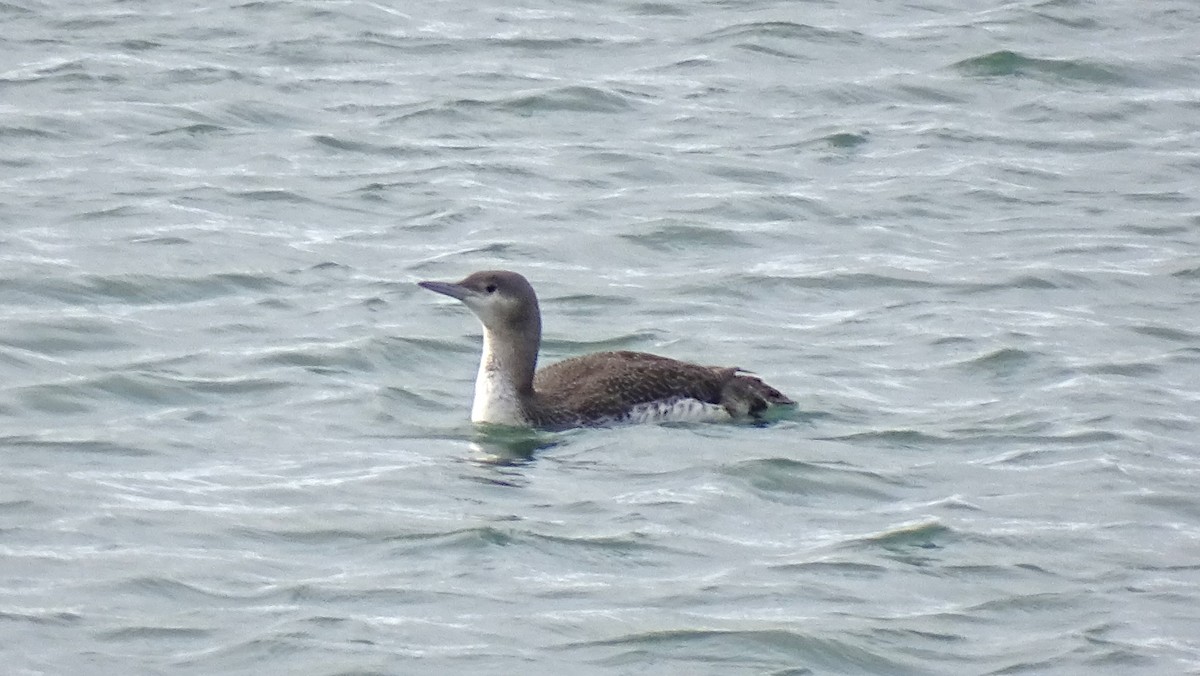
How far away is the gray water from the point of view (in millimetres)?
8227

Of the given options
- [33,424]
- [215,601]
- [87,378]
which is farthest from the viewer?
[87,378]

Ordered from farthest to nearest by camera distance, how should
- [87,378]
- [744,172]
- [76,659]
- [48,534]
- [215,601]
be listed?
1. [744,172]
2. [87,378]
3. [48,534]
4. [215,601]
5. [76,659]

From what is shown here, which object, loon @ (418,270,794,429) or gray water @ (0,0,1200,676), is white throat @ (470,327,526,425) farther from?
gray water @ (0,0,1200,676)

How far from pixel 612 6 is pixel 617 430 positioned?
366 inches

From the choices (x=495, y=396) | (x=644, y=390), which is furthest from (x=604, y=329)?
A: (x=495, y=396)

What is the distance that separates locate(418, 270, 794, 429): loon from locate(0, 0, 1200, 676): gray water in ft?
0.52

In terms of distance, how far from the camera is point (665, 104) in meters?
16.9

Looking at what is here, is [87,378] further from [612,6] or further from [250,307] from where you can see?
[612,6]

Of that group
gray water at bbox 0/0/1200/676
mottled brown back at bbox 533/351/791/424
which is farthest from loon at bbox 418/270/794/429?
gray water at bbox 0/0/1200/676

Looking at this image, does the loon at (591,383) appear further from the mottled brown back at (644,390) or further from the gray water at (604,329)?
the gray water at (604,329)

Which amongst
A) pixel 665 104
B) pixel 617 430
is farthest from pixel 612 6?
pixel 617 430

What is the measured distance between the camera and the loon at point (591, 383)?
423 inches

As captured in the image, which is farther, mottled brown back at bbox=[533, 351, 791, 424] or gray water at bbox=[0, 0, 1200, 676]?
mottled brown back at bbox=[533, 351, 791, 424]

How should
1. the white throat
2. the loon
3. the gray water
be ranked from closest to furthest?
Answer: the gray water < the white throat < the loon
